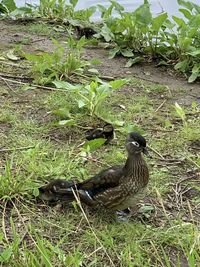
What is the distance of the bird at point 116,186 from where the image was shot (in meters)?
3.22

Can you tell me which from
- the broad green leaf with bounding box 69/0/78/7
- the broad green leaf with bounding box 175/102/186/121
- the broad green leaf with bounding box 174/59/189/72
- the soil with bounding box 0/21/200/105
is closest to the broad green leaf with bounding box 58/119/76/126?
the broad green leaf with bounding box 175/102/186/121

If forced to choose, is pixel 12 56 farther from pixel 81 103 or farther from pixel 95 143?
pixel 95 143

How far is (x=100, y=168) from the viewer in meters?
3.78

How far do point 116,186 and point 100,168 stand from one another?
0.54m

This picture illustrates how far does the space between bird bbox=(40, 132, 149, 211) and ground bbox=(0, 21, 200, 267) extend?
8cm

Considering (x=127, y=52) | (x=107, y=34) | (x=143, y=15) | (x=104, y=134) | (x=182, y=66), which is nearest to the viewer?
(x=104, y=134)

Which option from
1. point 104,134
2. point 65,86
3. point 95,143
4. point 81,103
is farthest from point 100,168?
point 65,86

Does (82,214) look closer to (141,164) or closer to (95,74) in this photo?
(141,164)

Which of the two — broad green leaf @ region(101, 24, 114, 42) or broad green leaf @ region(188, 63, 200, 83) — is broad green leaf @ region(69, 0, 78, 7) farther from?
broad green leaf @ region(188, 63, 200, 83)

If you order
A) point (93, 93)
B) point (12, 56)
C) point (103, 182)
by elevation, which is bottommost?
point (12, 56)

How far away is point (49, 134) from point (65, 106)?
0.39 meters

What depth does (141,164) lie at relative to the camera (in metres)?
3.26

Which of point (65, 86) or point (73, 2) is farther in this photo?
point (73, 2)

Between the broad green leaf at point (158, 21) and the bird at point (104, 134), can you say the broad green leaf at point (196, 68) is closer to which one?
the broad green leaf at point (158, 21)
